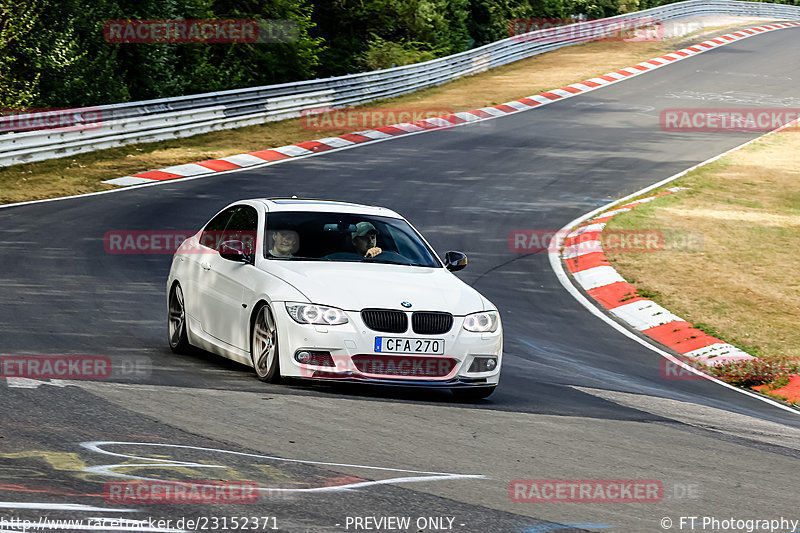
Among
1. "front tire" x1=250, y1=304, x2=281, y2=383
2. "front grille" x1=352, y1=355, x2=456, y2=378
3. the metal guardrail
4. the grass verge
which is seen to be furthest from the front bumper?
the metal guardrail

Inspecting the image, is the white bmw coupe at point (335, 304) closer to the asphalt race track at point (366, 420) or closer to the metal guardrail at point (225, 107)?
the asphalt race track at point (366, 420)

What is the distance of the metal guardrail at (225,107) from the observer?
24125 millimetres

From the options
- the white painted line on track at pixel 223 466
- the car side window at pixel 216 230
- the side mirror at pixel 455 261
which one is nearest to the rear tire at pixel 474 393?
the side mirror at pixel 455 261

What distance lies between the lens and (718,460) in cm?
767

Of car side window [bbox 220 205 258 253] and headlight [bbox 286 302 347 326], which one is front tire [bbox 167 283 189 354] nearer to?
car side window [bbox 220 205 258 253]

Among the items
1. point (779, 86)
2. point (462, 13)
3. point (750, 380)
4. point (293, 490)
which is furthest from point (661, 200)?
point (462, 13)

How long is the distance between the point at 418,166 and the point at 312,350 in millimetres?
16497

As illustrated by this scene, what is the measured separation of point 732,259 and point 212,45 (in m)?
23.5

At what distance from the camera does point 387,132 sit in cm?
2972

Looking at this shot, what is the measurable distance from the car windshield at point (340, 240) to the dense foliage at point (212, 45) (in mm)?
20250

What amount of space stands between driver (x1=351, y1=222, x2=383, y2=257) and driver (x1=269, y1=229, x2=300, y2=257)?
509 mm

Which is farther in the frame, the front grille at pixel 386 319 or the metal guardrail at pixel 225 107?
the metal guardrail at pixel 225 107

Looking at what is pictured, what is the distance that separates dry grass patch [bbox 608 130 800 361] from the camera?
14094 millimetres

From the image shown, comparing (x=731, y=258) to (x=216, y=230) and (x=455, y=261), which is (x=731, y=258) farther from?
(x=216, y=230)
